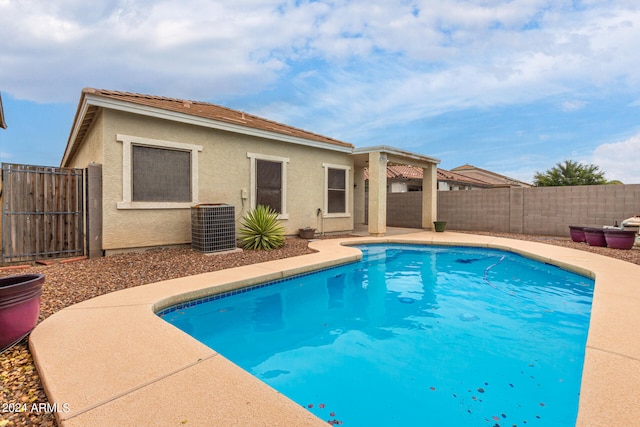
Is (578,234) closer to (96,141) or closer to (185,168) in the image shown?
(185,168)

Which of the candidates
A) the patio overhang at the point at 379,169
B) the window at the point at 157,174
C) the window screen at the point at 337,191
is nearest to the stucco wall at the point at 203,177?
the window at the point at 157,174

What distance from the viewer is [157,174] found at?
24.1 feet

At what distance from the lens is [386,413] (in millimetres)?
2375

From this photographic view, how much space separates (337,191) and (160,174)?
6417mm

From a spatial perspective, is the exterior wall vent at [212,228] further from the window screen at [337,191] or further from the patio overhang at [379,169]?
the patio overhang at [379,169]

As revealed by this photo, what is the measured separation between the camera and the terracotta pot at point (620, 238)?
7977mm

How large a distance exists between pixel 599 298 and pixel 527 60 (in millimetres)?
8722

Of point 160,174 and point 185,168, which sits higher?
point 185,168

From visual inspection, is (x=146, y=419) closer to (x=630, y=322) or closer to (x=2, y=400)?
(x=2, y=400)

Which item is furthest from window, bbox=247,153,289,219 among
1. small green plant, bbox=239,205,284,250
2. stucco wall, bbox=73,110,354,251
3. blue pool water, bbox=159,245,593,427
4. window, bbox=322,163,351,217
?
blue pool water, bbox=159,245,593,427

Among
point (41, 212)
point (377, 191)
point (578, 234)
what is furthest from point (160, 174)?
point (578, 234)

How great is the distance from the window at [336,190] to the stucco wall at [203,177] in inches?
10.5

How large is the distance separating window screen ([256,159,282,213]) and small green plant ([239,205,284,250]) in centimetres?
111

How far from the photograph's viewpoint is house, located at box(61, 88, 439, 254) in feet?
21.9
